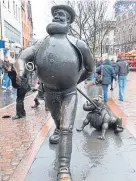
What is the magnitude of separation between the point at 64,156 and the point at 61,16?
5.73 feet

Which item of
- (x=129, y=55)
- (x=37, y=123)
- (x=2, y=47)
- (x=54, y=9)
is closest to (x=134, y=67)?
(x=129, y=55)

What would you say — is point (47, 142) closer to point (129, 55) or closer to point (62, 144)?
point (62, 144)

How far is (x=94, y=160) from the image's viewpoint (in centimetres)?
469

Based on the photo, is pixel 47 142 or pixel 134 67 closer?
pixel 47 142

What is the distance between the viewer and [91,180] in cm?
392

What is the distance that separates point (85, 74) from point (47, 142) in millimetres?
1768

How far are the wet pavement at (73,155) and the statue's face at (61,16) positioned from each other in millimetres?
1958

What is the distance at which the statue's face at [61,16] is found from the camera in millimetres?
4062

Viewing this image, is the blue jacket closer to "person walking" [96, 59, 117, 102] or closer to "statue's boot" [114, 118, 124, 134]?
"person walking" [96, 59, 117, 102]

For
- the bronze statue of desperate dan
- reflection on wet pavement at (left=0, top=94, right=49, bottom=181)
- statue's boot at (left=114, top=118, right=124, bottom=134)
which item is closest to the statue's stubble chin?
the bronze statue of desperate dan

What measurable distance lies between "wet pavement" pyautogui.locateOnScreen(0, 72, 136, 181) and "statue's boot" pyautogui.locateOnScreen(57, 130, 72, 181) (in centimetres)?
32

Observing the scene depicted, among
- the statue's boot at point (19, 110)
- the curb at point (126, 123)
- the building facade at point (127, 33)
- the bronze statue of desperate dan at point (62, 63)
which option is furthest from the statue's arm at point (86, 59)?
the building facade at point (127, 33)

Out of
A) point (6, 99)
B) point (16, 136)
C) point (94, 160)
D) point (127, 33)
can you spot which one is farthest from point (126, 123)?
point (127, 33)

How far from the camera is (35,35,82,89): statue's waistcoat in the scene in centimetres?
392
